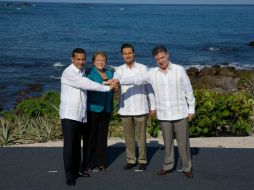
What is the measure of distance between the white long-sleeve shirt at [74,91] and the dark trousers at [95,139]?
46cm

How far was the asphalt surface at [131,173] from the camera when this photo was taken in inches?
265

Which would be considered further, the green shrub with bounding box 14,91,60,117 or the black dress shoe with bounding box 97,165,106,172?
the green shrub with bounding box 14,91,60,117

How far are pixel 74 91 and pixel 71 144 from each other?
0.72 m

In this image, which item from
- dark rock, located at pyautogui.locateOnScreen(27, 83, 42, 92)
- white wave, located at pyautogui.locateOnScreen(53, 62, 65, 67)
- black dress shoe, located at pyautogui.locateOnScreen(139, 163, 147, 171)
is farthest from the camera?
white wave, located at pyautogui.locateOnScreen(53, 62, 65, 67)

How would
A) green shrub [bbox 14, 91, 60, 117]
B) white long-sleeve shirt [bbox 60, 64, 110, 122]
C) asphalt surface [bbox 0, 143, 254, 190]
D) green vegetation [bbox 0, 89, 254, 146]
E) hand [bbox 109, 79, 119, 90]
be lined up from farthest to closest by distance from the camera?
1. green shrub [bbox 14, 91, 60, 117]
2. green vegetation [bbox 0, 89, 254, 146]
3. hand [bbox 109, 79, 119, 90]
4. asphalt surface [bbox 0, 143, 254, 190]
5. white long-sleeve shirt [bbox 60, 64, 110, 122]

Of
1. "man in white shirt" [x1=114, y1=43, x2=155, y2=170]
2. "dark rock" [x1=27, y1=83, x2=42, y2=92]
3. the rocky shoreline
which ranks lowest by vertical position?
"dark rock" [x1=27, y1=83, x2=42, y2=92]

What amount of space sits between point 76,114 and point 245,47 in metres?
43.4

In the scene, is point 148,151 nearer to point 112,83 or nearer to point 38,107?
point 112,83

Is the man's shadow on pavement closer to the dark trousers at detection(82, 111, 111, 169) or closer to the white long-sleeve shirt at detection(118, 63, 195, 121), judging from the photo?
the dark trousers at detection(82, 111, 111, 169)

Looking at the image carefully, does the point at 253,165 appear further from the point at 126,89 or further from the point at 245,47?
the point at 245,47

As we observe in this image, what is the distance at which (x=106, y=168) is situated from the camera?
24.7 ft

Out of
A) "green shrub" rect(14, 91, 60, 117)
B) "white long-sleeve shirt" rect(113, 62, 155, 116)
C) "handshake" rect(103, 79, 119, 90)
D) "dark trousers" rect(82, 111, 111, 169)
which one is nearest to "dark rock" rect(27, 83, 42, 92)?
"green shrub" rect(14, 91, 60, 117)

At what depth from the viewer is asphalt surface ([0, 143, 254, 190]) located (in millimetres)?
6735

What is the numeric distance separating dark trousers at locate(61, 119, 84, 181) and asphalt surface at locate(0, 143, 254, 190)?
219 millimetres
